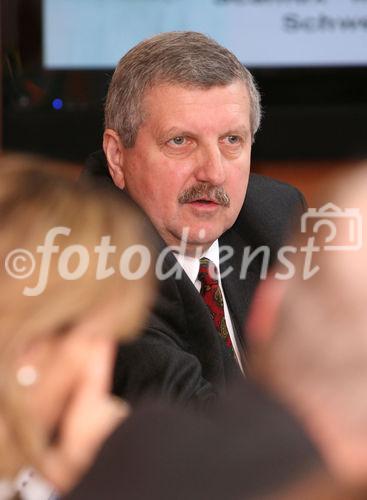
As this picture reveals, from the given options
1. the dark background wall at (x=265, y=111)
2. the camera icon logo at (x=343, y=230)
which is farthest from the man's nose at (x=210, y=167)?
the dark background wall at (x=265, y=111)

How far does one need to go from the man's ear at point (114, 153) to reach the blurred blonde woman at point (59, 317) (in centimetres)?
100

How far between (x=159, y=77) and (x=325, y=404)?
1164 millimetres

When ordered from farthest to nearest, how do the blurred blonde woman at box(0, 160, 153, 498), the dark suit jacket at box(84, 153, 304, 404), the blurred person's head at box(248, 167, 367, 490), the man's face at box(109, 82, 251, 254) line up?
1. the man's face at box(109, 82, 251, 254)
2. the dark suit jacket at box(84, 153, 304, 404)
3. the blurred blonde woman at box(0, 160, 153, 498)
4. the blurred person's head at box(248, 167, 367, 490)

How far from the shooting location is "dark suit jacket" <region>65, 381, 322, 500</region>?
2.56 ft

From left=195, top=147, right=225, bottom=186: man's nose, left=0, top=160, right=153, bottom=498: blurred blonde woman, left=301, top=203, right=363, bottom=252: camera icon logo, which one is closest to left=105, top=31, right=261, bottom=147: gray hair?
left=195, top=147, right=225, bottom=186: man's nose

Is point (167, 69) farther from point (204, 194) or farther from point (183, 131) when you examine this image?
point (204, 194)

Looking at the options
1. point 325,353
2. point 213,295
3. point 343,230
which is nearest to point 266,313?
point 325,353

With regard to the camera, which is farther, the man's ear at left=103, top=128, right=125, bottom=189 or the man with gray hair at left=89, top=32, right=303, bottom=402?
the man's ear at left=103, top=128, right=125, bottom=189

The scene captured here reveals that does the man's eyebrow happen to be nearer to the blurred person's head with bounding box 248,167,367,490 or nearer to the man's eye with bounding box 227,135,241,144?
the man's eye with bounding box 227,135,241,144

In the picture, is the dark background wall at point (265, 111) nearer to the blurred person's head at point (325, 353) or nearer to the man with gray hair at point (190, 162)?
the man with gray hair at point (190, 162)

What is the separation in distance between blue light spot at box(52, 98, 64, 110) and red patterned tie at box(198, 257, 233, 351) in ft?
4.15

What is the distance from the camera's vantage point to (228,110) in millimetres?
1868

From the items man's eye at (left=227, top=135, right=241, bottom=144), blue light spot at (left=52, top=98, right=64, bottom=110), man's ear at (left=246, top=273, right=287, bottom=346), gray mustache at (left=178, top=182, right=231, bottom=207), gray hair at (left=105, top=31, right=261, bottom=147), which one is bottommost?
blue light spot at (left=52, top=98, right=64, bottom=110)

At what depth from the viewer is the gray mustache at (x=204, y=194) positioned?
6.19 feet
